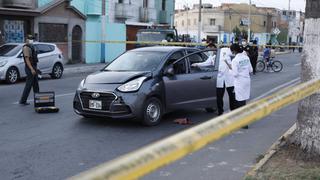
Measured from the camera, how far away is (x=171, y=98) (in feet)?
31.8

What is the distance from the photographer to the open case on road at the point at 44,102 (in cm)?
1067

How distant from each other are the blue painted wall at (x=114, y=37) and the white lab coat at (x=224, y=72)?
24352 millimetres

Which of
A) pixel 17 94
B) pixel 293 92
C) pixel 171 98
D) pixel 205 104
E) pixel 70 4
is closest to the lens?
pixel 293 92

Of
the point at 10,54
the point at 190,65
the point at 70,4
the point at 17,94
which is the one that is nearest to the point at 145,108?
the point at 190,65

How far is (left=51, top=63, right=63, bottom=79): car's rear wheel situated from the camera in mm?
20484

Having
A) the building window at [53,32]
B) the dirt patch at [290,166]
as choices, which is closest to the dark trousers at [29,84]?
the dirt patch at [290,166]

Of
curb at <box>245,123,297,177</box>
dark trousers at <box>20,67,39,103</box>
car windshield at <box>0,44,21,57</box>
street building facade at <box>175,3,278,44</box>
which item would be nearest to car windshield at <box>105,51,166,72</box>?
dark trousers at <box>20,67,39,103</box>

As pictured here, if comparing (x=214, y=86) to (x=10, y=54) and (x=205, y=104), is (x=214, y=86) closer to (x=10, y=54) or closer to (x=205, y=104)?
(x=205, y=104)

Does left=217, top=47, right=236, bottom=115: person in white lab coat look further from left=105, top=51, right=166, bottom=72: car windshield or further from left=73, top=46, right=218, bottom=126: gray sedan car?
left=105, top=51, right=166, bottom=72: car windshield

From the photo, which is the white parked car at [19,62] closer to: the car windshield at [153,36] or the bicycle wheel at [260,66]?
the car windshield at [153,36]

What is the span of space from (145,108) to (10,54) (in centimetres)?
1079

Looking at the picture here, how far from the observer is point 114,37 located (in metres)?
35.1

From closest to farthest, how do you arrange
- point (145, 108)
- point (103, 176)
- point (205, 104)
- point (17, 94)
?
point (103, 176) → point (145, 108) → point (205, 104) → point (17, 94)

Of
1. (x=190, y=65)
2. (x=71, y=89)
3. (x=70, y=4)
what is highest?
(x=70, y=4)
